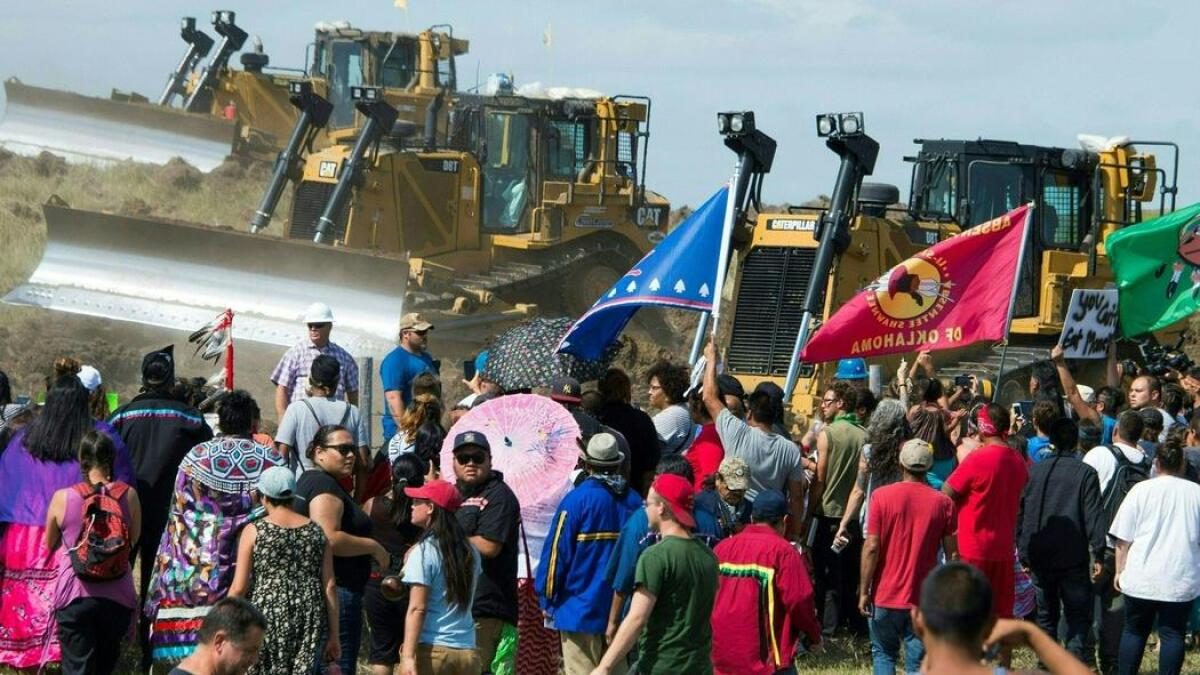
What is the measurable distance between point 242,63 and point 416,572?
38.7 metres

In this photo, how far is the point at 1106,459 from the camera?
10977 millimetres

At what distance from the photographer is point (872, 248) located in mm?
18359

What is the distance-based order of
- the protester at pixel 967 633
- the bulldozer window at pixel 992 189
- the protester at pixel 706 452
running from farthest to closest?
the bulldozer window at pixel 992 189 < the protester at pixel 706 452 < the protester at pixel 967 633

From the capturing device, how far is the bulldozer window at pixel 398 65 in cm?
3781

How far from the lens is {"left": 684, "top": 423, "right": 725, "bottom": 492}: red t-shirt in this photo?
34.9ft

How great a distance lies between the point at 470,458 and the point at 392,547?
0.79 meters

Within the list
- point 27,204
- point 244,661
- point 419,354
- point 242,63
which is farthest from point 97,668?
point 242,63

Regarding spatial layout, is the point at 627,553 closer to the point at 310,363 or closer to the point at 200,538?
the point at 200,538

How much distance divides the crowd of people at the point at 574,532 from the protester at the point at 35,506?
1cm

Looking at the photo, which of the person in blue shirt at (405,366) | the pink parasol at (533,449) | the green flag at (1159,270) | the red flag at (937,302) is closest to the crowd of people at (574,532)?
the pink parasol at (533,449)

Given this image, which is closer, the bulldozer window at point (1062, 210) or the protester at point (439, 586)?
the protester at point (439, 586)

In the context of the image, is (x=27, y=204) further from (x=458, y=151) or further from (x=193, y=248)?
(x=193, y=248)

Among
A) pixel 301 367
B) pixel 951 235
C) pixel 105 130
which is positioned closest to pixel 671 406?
pixel 301 367

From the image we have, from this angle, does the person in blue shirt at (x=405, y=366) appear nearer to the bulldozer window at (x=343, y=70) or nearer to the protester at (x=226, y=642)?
the protester at (x=226, y=642)
